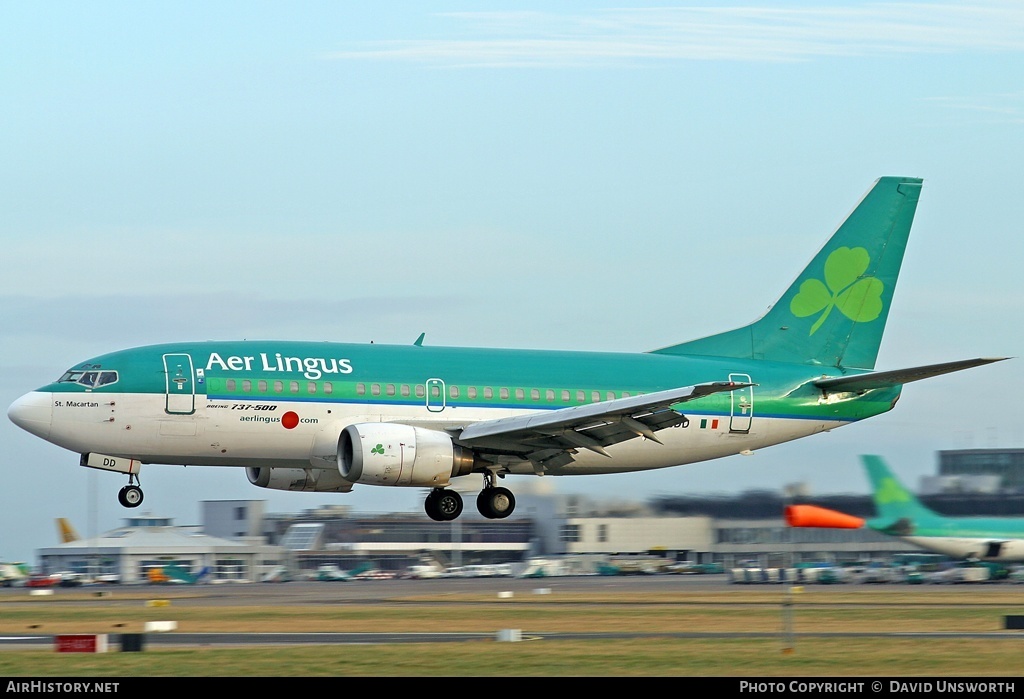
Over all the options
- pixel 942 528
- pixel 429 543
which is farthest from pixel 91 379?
pixel 429 543

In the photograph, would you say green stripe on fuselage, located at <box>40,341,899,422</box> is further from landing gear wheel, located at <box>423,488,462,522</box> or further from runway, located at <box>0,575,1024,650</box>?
runway, located at <box>0,575,1024,650</box>

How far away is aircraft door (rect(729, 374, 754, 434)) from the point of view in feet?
141

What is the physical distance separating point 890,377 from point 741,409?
429cm

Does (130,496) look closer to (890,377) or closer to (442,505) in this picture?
(442,505)

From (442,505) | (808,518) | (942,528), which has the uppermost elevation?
(442,505)

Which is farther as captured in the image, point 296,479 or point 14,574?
point 14,574

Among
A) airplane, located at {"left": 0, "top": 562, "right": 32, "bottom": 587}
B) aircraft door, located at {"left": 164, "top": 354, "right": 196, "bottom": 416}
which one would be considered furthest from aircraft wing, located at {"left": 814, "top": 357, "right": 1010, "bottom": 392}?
airplane, located at {"left": 0, "top": 562, "right": 32, "bottom": 587}

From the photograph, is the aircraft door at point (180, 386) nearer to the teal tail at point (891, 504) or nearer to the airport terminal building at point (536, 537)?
the airport terminal building at point (536, 537)

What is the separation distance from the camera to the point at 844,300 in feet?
152

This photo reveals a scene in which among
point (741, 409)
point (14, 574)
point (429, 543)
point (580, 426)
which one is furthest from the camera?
point (429, 543)

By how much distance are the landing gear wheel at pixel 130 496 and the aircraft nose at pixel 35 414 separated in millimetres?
2420

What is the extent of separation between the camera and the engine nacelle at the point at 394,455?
3756cm

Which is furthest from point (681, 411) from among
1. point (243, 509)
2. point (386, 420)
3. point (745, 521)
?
point (243, 509)

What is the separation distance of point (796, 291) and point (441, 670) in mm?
25935
